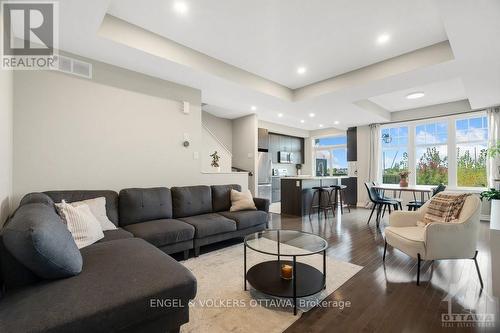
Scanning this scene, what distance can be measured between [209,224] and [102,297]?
69.6 inches

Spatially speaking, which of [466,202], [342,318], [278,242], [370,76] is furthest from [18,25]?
[466,202]

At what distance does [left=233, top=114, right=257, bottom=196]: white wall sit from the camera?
6.01m

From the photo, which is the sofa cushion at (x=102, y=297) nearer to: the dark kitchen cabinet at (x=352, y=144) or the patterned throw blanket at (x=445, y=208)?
the patterned throw blanket at (x=445, y=208)

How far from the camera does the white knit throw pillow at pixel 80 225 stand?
1.98 metres

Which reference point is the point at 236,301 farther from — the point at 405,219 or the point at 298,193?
the point at 298,193

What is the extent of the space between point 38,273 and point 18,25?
8.45 feet

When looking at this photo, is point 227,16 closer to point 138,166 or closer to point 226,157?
point 138,166

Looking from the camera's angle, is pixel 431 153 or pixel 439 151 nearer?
pixel 439 151

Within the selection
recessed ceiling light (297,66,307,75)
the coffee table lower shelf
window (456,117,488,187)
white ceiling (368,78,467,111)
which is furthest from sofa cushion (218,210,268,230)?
window (456,117,488,187)

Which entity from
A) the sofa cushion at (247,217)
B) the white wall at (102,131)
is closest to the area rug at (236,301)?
the sofa cushion at (247,217)

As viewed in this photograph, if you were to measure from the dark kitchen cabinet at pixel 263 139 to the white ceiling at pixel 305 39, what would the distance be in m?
2.53

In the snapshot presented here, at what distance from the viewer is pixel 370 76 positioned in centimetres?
351

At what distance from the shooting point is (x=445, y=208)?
2541 mm

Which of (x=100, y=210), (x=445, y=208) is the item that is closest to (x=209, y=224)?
(x=100, y=210)
